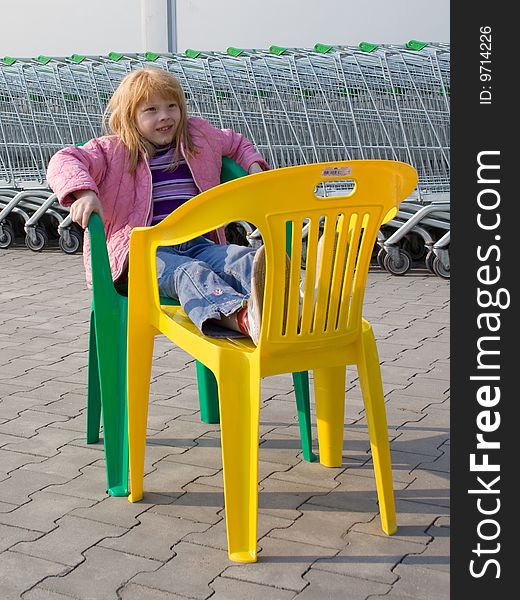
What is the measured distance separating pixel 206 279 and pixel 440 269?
438cm

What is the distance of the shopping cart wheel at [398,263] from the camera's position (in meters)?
7.86

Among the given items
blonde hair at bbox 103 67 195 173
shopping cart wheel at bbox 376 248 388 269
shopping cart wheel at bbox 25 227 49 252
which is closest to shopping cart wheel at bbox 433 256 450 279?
shopping cart wheel at bbox 376 248 388 269

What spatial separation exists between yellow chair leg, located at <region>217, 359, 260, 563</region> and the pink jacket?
842mm

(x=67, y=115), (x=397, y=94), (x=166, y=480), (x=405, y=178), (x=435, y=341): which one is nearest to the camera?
(x=405, y=178)

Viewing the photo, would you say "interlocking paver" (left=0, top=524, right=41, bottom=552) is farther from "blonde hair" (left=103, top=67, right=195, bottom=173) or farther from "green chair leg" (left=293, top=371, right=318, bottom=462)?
"blonde hair" (left=103, top=67, right=195, bottom=173)

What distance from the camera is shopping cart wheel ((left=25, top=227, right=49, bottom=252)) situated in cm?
917

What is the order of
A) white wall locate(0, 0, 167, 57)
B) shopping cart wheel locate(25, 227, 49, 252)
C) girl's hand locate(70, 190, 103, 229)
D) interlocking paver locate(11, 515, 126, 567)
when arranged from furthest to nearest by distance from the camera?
white wall locate(0, 0, 167, 57) → shopping cart wheel locate(25, 227, 49, 252) → girl's hand locate(70, 190, 103, 229) → interlocking paver locate(11, 515, 126, 567)

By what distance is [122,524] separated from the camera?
3.41 meters

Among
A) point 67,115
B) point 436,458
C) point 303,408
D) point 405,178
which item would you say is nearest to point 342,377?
point 303,408

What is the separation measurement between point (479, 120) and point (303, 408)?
1976mm

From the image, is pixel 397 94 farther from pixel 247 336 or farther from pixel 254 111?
pixel 247 336

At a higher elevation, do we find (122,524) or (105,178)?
(105,178)

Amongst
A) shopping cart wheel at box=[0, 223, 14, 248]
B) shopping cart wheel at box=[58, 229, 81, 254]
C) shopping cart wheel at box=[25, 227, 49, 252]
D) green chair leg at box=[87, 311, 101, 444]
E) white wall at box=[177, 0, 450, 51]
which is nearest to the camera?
green chair leg at box=[87, 311, 101, 444]

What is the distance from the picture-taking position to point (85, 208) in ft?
11.7
